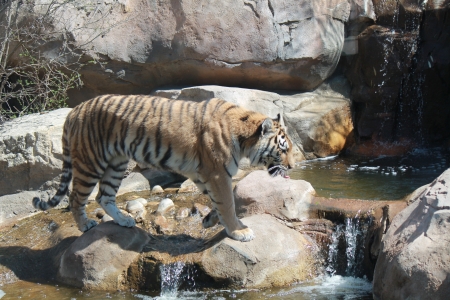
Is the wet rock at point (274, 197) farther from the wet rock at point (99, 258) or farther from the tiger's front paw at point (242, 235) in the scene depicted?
the wet rock at point (99, 258)

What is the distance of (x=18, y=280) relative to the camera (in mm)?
5328

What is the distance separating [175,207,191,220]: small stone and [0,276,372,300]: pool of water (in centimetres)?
147

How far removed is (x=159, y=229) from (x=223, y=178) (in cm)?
146

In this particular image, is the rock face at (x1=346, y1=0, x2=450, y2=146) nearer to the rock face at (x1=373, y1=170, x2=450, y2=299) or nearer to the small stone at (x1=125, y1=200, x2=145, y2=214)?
the small stone at (x1=125, y1=200, x2=145, y2=214)

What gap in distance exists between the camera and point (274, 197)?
575cm

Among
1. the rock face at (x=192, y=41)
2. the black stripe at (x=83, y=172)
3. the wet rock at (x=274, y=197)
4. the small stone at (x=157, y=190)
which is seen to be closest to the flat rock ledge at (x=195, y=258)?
the wet rock at (x=274, y=197)

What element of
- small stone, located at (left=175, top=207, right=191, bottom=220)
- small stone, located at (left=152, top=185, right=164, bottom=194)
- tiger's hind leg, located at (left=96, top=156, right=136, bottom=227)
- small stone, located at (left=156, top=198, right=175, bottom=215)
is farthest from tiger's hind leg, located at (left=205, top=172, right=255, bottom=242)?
small stone, located at (left=152, top=185, right=164, bottom=194)

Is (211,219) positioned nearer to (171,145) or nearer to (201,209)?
(171,145)

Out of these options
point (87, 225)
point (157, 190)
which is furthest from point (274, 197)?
point (157, 190)

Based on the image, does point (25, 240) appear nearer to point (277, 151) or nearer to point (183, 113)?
point (183, 113)

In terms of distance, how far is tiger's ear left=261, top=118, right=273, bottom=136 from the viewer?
490cm

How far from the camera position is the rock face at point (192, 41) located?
365 inches

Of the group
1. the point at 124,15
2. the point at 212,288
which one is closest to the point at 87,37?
the point at 124,15

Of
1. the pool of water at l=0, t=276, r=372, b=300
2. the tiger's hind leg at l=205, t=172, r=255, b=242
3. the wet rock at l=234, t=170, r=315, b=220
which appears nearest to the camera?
the pool of water at l=0, t=276, r=372, b=300
